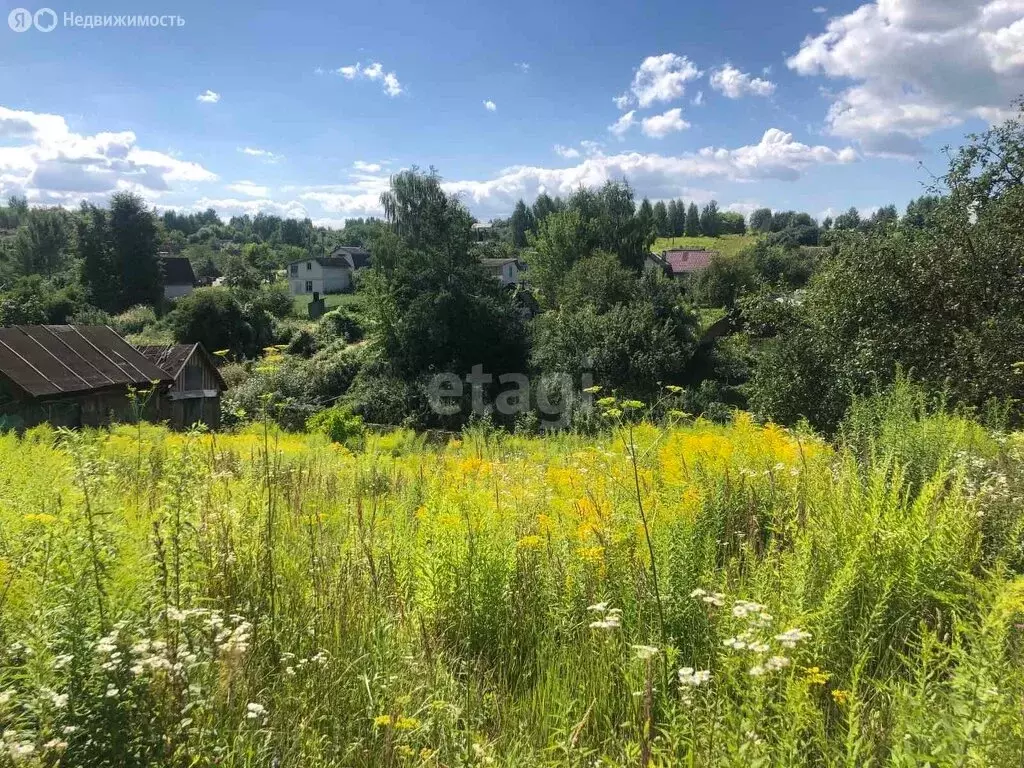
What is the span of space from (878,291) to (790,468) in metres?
8.01

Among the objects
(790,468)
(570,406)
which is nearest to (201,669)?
(790,468)

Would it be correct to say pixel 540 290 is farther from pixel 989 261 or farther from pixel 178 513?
pixel 178 513

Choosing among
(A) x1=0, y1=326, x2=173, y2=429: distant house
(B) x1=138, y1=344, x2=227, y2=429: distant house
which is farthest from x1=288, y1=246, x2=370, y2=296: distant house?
(A) x1=0, y1=326, x2=173, y2=429: distant house

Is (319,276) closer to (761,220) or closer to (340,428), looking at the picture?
(340,428)

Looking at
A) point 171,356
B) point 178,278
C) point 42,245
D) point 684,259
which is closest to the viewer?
point 171,356

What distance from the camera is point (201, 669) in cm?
184

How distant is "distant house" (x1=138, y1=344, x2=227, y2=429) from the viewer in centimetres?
1836

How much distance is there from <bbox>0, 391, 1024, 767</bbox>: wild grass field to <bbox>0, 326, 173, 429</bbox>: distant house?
1183 centimetres

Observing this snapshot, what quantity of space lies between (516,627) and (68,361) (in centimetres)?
1726

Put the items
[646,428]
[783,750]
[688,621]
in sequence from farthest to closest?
[646,428] < [688,621] < [783,750]

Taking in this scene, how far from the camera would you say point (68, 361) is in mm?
15266

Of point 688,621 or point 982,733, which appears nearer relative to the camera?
point 982,733

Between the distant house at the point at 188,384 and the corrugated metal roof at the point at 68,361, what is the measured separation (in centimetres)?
109

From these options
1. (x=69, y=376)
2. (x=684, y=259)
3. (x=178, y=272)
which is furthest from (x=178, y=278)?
(x=684, y=259)
